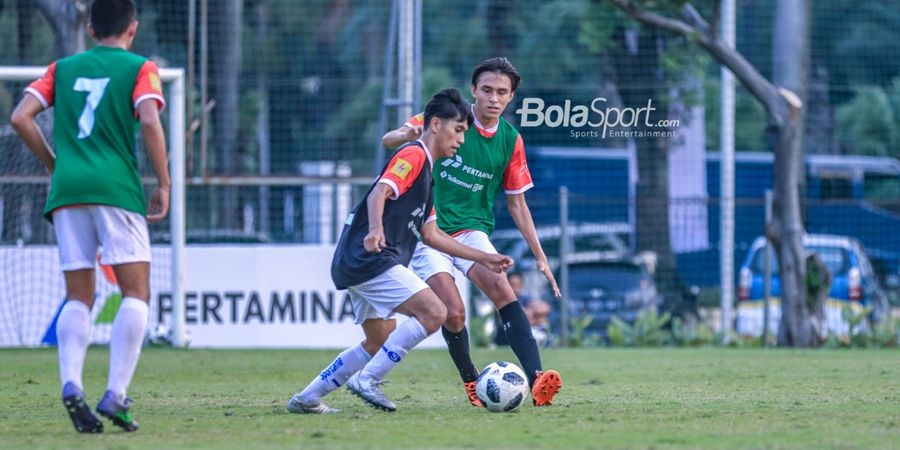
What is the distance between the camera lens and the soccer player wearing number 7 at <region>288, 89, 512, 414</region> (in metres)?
6.96

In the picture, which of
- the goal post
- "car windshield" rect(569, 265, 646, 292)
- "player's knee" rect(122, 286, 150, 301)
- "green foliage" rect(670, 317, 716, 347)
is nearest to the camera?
"player's knee" rect(122, 286, 150, 301)

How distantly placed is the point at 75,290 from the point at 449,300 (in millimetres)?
2308

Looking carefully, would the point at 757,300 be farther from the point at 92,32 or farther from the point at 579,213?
the point at 92,32

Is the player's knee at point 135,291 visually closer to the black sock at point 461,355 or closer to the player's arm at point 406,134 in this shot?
the player's arm at point 406,134

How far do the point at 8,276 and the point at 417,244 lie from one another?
8.95 metres

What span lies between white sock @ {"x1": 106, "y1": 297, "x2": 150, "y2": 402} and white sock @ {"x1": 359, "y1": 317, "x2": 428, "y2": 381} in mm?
1420

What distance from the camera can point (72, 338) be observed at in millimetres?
6156

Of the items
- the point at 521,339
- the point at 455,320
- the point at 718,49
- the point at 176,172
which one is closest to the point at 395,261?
the point at 455,320

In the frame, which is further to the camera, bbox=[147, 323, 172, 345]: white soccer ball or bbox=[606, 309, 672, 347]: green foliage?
bbox=[606, 309, 672, 347]: green foliage

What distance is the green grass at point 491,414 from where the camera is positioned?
230 inches

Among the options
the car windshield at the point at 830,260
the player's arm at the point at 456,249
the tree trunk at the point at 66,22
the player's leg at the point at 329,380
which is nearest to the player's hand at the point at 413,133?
the player's arm at the point at 456,249

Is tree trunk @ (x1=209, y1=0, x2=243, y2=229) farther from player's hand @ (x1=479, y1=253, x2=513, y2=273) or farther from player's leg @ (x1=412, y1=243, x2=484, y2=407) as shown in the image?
player's hand @ (x1=479, y1=253, x2=513, y2=273)

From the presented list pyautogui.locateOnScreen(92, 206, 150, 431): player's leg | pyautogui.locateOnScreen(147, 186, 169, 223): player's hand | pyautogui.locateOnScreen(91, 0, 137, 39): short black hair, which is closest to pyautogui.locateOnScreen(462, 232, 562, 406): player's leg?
pyautogui.locateOnScreen(147, 186, 169, 223): player's hand

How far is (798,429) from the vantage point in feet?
20.4
